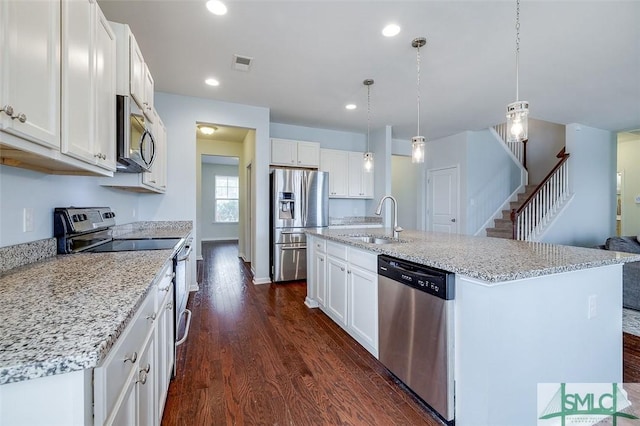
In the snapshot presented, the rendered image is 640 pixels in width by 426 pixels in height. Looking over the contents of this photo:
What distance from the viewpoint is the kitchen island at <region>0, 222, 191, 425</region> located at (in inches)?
22.6

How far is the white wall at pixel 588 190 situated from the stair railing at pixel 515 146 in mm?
943

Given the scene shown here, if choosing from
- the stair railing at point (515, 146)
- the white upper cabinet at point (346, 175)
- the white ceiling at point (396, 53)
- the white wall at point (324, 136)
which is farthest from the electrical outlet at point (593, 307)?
the stair railing at point (515, 146)

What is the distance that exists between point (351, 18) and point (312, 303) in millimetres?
2860

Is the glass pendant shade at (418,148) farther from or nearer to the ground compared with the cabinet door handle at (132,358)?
farther from the ground

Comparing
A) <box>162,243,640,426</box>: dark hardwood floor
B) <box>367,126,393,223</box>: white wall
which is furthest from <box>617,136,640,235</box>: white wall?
<box>162,243,640,426</box>: dark hardwood floor

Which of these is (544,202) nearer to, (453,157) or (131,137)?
(453,157)

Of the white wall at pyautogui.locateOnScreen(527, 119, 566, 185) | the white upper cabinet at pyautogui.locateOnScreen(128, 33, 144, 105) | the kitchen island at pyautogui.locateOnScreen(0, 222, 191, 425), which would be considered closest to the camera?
the kitchen island at pyautogui.locateOnScreen(0, 222, 191, 425)

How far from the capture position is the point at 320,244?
313cm

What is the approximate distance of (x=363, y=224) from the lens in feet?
17.6

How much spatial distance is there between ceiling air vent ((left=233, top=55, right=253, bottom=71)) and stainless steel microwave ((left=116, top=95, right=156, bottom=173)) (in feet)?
4.27

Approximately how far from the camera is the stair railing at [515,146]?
6.08m

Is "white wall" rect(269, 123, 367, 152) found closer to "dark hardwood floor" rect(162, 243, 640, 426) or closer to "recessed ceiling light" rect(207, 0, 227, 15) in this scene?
"recessed ceiling light" rect(207, 0, 227, 15)

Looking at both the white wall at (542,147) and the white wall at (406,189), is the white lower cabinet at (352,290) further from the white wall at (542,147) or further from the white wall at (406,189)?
the white wall at (542,147)

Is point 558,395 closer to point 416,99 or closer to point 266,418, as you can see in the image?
point 266,418
